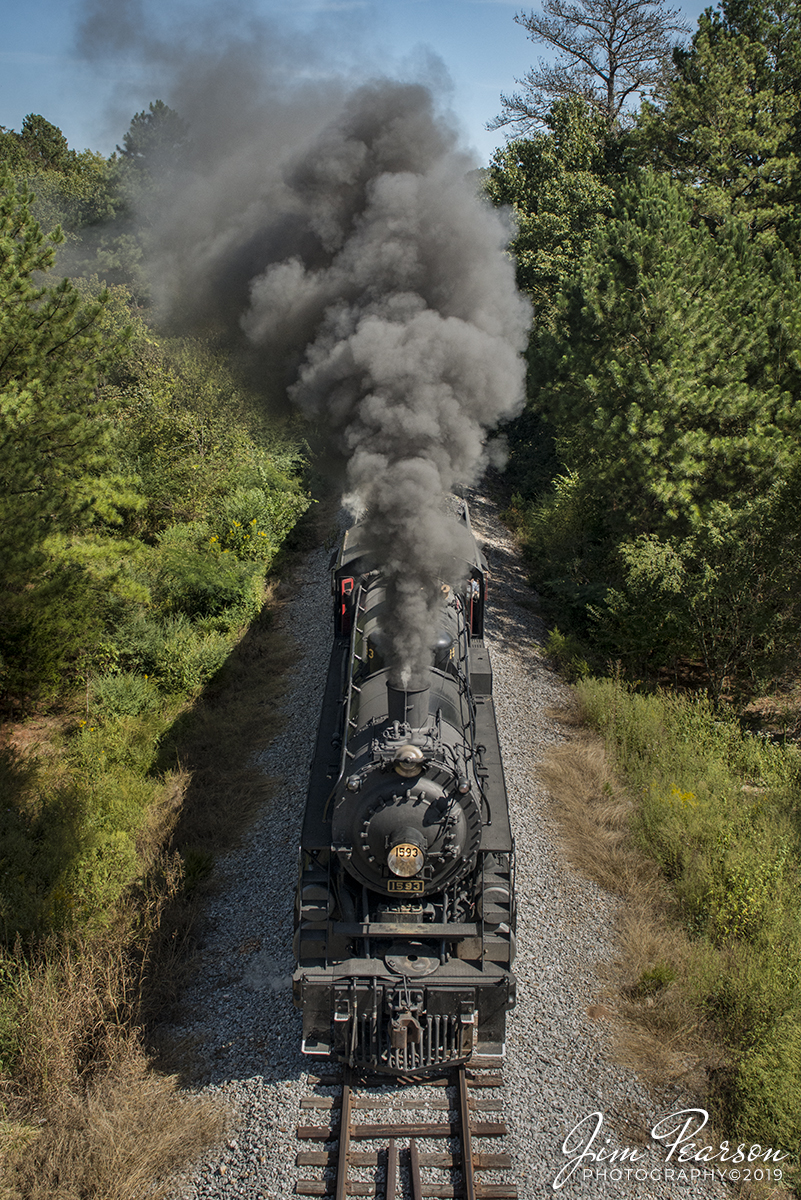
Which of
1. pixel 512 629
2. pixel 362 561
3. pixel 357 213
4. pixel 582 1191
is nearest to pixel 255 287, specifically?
pixel 357 213

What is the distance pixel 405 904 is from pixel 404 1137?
5.22 feet

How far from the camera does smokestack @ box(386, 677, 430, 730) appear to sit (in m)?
5.95

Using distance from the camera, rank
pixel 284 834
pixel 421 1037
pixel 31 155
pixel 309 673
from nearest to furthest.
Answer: pixel 421 1037, pixel 284 834, pixel 309 673, pixel 31 155

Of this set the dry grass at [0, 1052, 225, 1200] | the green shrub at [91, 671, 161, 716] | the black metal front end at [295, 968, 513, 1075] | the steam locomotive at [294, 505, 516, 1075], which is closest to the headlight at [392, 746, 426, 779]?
the steam locomotive at [294, 505, 516, 1075]

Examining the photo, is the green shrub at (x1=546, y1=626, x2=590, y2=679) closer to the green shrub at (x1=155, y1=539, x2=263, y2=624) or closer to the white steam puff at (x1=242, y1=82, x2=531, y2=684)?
the green shrub at (x1=155, y1=539, x2=263, y2=624)

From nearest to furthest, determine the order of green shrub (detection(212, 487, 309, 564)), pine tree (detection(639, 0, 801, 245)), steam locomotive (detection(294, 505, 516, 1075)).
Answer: steam locomotive (detection(294, 505, 516, 1075))
green shrub (detection(212, 487, 309, 564))
pine tree (detection(639, 0, 801, 245))

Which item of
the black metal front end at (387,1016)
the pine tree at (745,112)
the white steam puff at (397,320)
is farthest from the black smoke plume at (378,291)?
the pine tree at (745,112)

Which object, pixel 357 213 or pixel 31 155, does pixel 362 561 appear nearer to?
pixel 357 213

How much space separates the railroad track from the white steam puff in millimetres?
3309

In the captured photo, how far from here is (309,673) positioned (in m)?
12.7

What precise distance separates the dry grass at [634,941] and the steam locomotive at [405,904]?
1.36 metres

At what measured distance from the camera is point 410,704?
6.00m

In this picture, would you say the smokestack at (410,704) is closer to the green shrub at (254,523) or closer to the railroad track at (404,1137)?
the railroad track at (404,1137)

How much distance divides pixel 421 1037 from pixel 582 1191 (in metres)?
1.44
